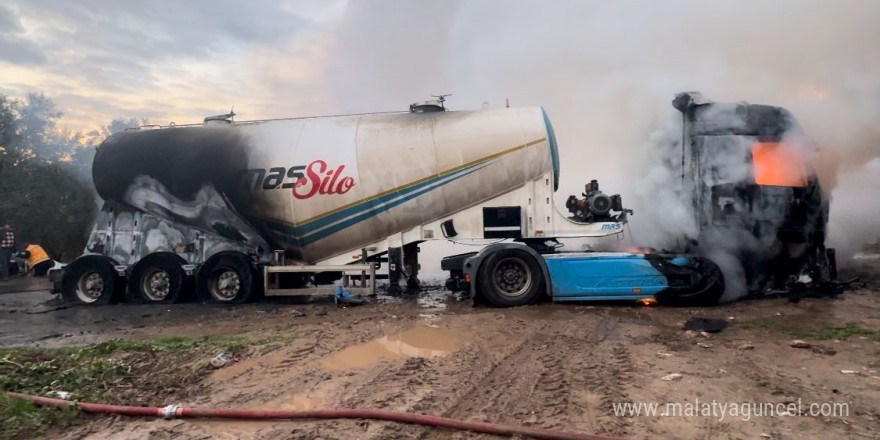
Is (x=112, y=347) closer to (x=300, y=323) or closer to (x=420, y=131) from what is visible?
(x=300, y=323)

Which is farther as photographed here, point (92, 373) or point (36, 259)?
point (36, 259)

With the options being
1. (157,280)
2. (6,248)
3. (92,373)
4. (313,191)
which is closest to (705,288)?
(313,191)

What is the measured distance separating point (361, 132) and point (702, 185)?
5955 mm

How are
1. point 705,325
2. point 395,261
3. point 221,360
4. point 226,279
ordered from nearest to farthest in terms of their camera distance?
point 221,360, point 705,325, point 395,261, point 226,279

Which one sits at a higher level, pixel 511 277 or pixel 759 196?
pixel 759 196

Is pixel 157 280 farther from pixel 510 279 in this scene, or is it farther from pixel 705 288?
pixel 705 288

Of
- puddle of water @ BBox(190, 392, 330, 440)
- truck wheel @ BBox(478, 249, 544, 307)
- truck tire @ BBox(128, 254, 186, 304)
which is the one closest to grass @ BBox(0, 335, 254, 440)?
puddle of water @ BBox(190, 392, 330, 440)

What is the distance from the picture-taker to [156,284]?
1068 centimetres

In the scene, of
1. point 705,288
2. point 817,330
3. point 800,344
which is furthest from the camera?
point 705,288

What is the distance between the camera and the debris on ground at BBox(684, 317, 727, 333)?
6691 millimetres

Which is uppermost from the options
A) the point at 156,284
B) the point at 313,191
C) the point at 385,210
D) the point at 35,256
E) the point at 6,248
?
the point at 313,191

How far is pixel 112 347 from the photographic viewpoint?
5.86 m

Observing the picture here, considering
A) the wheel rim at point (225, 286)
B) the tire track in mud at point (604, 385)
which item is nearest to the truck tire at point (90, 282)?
the wheel rim at point (225, 286)

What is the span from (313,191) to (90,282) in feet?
16.9
